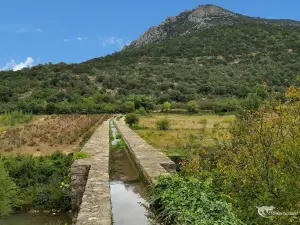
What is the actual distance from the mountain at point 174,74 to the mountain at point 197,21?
510 cm

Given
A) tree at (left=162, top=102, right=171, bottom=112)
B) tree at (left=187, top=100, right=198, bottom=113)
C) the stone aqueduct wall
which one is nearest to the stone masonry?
the stone aqueduct wall

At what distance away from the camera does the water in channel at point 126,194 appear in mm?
8914

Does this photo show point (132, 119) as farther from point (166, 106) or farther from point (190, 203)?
point (190, 203)

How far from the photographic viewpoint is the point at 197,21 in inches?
4830

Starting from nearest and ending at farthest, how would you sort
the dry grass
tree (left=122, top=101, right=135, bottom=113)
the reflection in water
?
the reflection in water
the dry grass
tree (left=122, top=101, right=135, bottom=113)

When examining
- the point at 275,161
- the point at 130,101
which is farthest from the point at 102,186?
the point at 130,101

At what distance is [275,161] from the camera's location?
23.7ft

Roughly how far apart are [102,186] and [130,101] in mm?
53489

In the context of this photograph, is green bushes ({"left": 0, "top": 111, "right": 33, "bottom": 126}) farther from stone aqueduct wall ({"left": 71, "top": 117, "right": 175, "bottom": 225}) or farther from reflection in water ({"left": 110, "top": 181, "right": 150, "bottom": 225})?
reflection in water ({"left": 110, "top": 181, "right": 150, "bottom": 225})

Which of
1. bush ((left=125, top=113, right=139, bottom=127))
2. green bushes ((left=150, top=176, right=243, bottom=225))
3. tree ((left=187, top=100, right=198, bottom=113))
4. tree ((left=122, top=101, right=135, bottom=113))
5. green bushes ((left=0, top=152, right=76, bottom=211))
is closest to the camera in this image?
green bushes ((left=150, top=176, right=243, bottom=225))

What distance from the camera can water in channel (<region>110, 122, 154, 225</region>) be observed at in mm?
8914

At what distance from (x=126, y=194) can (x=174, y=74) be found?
74065 millimetres

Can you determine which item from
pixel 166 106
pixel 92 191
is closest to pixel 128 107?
pixel 166 106

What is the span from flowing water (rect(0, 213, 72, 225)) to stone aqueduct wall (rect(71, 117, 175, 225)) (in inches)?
34.0
